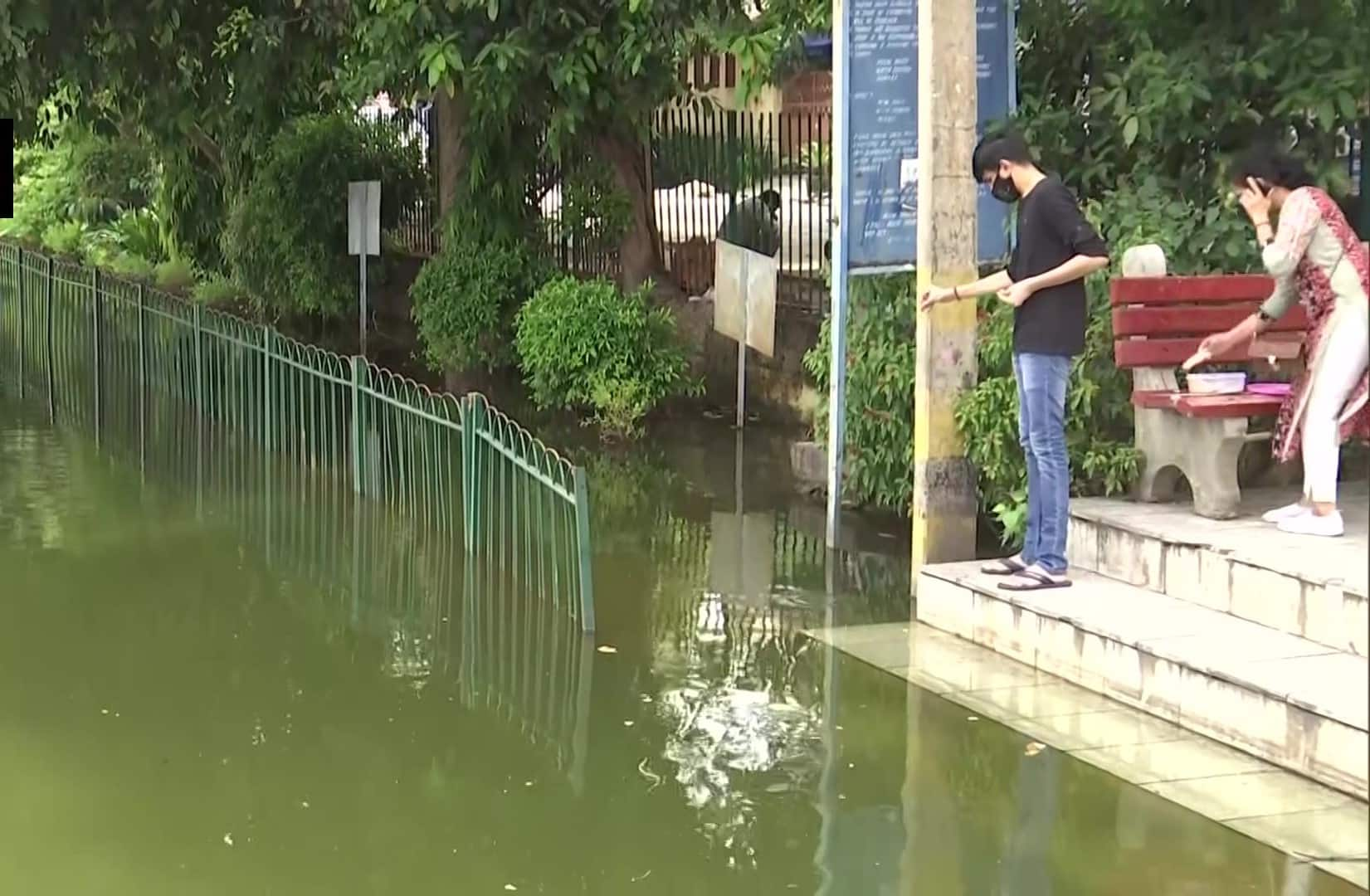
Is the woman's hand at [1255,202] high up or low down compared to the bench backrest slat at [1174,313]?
up

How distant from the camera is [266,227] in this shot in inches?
550

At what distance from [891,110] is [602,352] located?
385cm

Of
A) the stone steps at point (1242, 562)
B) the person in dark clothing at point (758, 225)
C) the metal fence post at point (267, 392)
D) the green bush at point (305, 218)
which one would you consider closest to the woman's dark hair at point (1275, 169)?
the stone steps at point (1242, 562)

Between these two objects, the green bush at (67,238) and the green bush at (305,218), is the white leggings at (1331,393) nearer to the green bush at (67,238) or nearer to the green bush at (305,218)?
the green bush at (305,218)

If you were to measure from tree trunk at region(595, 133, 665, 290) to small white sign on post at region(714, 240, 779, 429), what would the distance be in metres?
1.62

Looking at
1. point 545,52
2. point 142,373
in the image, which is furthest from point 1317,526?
point 142,373

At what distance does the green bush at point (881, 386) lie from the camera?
7848 mm

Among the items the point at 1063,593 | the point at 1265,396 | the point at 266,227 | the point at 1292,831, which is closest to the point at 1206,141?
the point at 1265,396

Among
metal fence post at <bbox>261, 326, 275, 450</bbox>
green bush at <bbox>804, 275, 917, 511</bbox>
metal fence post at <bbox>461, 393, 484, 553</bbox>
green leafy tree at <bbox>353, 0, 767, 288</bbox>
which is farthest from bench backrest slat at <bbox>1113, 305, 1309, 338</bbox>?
metal fence post at <bbox>261, 326, 275, 450</bbox>

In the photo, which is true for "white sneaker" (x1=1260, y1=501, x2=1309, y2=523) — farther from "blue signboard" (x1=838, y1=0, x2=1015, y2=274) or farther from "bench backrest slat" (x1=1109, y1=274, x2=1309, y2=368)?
"blue signboard" (x1=838, y1=0, x2=1015, y2=274)

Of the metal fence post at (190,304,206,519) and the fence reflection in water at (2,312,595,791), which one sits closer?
the fence reflection in water at (2,312,595,791)

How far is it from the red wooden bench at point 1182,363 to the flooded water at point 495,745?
53.7 inches

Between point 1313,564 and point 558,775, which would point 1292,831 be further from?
point 558,775

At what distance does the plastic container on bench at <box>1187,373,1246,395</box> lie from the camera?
6434mm
